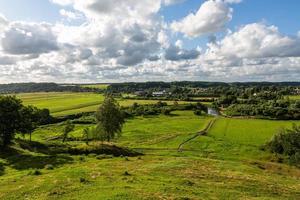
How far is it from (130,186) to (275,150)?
203 ft

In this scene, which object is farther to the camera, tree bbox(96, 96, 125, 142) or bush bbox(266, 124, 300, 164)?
tree bbox(96, 96, 125, 142)

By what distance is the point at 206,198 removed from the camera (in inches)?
1206

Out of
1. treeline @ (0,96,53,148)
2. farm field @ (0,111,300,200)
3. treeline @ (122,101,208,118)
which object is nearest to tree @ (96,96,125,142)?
treeline @ (0,96,53,148)

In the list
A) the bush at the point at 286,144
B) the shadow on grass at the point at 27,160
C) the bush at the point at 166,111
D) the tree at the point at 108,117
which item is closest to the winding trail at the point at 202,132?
the tree at the point at 108,117

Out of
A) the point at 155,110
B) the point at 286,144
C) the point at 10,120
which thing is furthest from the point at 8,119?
the point at 155,110

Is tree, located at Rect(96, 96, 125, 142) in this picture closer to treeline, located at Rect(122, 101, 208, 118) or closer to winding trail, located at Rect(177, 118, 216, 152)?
Answer: winding trail, located at Rect(177, 118, 216, 152)

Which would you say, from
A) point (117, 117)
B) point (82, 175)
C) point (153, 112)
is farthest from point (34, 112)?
point (153, 112)

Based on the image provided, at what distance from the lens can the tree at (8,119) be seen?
6800cm

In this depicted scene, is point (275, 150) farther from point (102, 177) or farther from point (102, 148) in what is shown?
point (102, 177)

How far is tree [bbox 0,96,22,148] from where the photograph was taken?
68.0 meters

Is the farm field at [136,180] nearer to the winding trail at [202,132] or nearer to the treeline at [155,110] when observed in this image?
the winding trail at [202,132]

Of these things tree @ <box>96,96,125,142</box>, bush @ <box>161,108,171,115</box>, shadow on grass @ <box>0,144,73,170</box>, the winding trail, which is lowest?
the winding trail

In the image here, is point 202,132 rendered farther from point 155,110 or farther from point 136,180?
point 136,180

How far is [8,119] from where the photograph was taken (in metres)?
69.1
